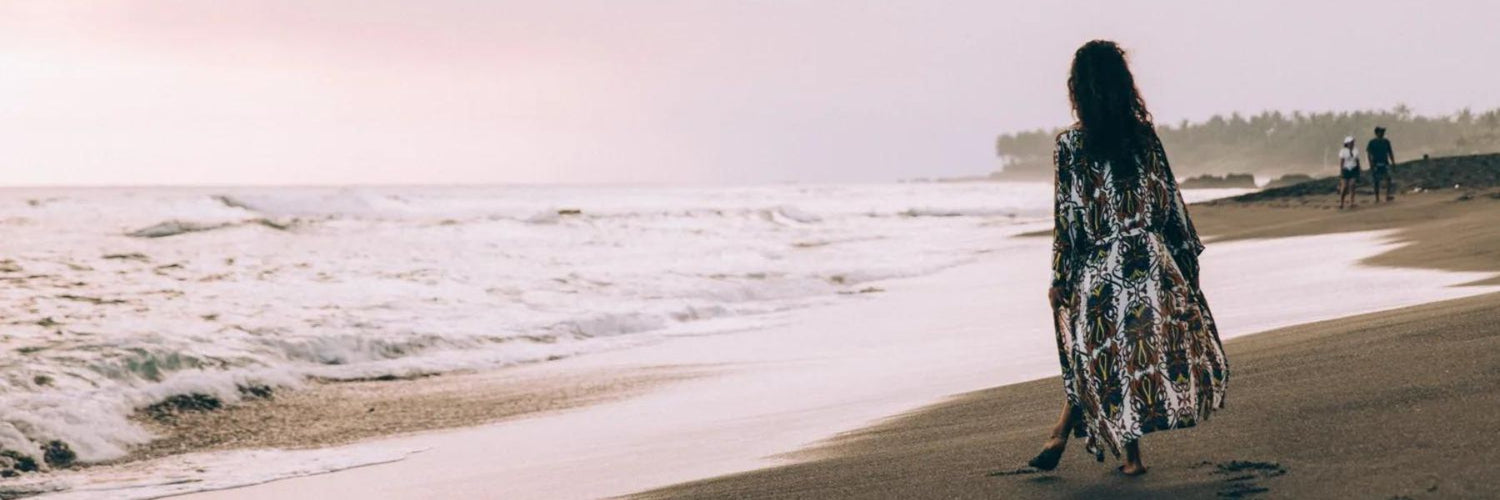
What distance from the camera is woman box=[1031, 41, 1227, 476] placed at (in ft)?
16.5

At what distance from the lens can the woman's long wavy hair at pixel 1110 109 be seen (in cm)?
506

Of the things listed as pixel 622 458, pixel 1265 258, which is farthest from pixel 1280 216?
pixel 622 458

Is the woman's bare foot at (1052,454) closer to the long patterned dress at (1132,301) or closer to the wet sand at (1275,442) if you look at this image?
the wet sand at (1275,442)

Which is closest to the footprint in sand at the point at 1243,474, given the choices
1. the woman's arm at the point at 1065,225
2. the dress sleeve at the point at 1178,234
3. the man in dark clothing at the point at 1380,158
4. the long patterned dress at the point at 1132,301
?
the long patterned dress at the point at 1132,301

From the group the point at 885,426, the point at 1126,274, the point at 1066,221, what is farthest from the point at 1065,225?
the point at 885,426

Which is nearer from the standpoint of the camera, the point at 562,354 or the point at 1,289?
the point at 562,354

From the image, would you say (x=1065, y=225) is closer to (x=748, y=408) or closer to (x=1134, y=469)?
(x=1134, y=469)

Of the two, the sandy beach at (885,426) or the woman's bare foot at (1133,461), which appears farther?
the sandy beach at (885,426)

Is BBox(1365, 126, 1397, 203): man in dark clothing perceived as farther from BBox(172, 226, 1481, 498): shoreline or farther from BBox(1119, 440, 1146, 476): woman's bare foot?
BBox(1119, 440, 1146, 476): woman's bare foot

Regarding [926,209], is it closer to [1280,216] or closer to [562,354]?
[1280,216]

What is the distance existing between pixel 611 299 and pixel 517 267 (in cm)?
502

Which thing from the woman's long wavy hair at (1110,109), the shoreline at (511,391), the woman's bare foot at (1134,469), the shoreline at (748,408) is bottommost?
the shoreline at (511,391)

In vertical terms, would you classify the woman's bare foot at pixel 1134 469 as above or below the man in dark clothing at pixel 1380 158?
below

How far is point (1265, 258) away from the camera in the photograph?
18.6 meters
